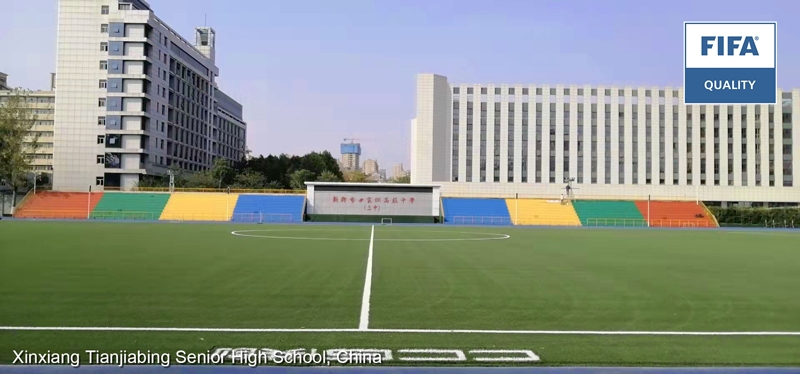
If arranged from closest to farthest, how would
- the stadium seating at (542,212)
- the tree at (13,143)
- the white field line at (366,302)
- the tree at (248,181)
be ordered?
the white field line at (366,302), the stadium seating at (542,212), the tree at (13,143), the tree at (248,181)

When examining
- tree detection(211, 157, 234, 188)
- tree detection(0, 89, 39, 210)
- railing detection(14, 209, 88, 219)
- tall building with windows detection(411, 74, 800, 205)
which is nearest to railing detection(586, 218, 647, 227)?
tall building with windows detection(411, 74, 800, 205)

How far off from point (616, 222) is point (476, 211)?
13.9m

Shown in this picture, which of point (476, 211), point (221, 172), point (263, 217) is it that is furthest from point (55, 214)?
point (476, 211)

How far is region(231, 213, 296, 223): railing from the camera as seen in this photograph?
5638 cm

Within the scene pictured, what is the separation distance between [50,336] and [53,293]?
3.58m

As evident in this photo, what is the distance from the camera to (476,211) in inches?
2469

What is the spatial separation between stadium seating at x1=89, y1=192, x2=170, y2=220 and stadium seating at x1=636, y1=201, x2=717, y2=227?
49.0 m

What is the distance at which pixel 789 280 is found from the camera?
517 inches

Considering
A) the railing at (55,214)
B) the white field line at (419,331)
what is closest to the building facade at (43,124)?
the railing at (55,214)

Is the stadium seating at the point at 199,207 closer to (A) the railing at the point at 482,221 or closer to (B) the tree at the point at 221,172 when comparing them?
(B) the tree at the point at 221,172

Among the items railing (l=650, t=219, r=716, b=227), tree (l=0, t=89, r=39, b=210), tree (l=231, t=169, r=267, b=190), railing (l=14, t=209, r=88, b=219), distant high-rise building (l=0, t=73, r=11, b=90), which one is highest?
distant high-rise building (l=0, t=73, r=11, b=90)

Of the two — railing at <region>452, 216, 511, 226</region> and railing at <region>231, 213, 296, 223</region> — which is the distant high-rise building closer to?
railing at <region>231, 213, 296, 223</region>

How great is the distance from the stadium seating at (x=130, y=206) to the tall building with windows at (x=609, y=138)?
102 ft

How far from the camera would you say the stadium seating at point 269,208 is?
56.7 m
